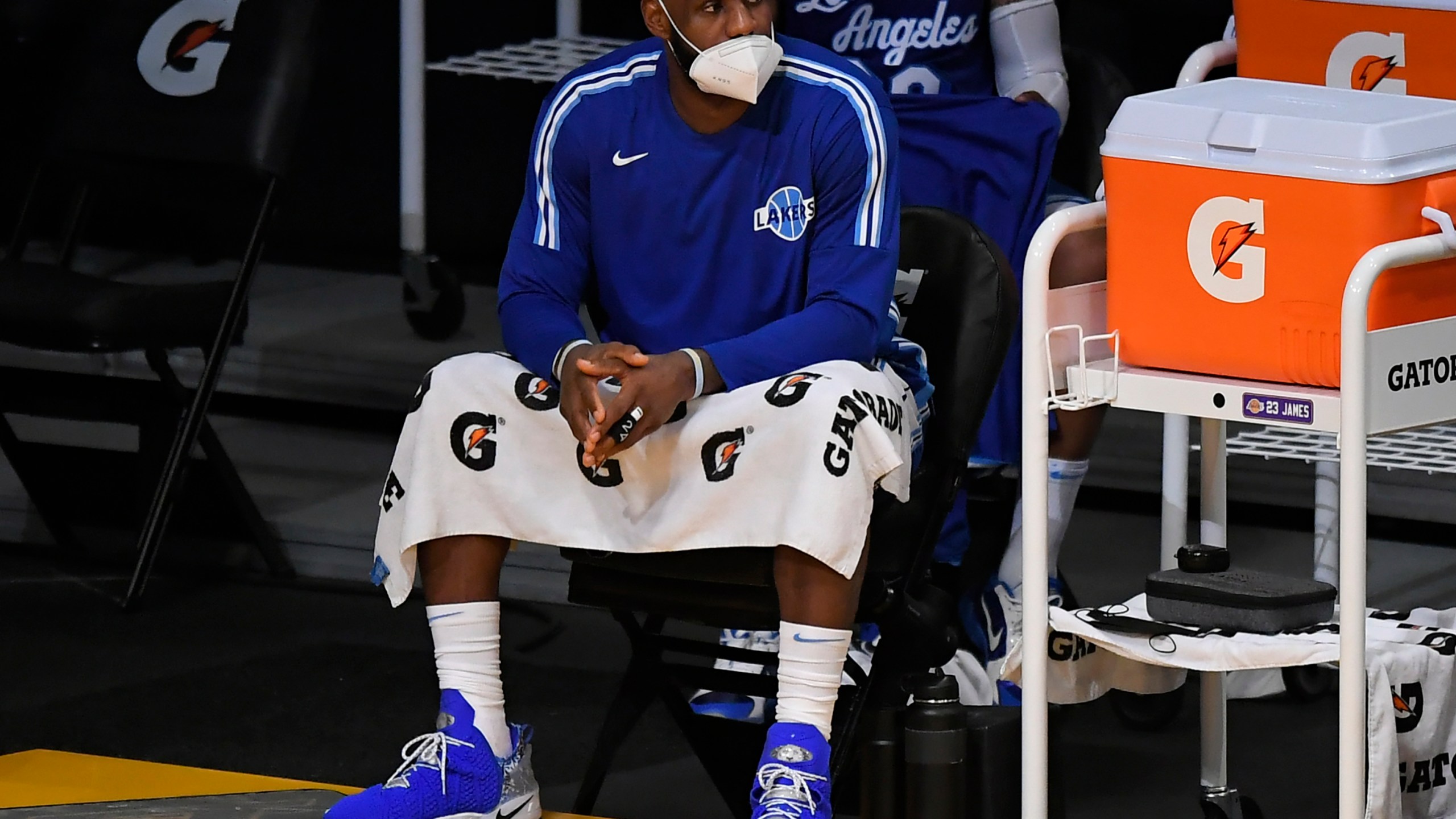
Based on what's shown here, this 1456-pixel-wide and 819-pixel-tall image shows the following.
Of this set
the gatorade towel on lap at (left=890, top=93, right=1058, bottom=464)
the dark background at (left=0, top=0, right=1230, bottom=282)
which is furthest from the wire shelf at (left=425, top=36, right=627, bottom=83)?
the dark background at (left=0, top=0, right=1230, bottom=282)

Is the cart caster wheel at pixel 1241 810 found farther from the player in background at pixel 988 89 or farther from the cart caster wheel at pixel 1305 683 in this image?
the cart caster wheel at pixel 1305 683

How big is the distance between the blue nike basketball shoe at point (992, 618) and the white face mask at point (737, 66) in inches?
41.4

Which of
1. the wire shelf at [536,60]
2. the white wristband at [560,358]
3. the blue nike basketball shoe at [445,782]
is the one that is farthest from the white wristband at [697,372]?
the wire shelf at [536,60]

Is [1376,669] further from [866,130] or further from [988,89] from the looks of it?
[988,89]

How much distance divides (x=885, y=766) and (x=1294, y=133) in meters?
0.88

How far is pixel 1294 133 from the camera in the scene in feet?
7.10

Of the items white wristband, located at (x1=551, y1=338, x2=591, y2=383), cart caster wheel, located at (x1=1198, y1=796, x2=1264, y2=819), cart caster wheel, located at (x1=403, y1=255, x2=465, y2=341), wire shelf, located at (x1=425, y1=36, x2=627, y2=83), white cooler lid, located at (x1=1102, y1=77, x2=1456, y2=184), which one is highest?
wire shelf, located at (x1=425, y1=36, x2=627, y2=83)

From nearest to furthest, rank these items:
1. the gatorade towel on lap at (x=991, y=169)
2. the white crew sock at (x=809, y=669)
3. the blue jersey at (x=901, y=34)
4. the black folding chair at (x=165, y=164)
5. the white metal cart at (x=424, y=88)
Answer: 1. the white crew sock at (x=809, y=669)
2. the gatorade towel on lap at (x=991, y=169)
3. the blue jersey at (x=901, y=34)
4. the black folding chair at (x=165, y=164)
5. the white metal cart at (x=424, y=88)

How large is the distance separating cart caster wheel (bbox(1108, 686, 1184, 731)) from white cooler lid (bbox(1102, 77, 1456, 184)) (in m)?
1.31

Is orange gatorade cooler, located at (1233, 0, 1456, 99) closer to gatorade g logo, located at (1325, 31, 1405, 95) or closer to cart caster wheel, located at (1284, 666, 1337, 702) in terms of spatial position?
gatorade g logo, located at (1325, 31, 1405, 95)

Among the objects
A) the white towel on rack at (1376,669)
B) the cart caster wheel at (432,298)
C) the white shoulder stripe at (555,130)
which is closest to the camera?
the white towel on rack at (1376,669)

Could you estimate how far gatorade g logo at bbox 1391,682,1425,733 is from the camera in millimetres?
2605

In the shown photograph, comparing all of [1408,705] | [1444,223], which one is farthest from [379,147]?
[1444,223]

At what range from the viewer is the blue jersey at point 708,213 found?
2713mm
